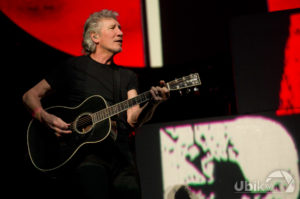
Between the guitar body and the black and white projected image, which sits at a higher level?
the guitar body

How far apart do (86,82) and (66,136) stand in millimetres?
378

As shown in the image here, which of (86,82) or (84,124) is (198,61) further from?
(84,124)

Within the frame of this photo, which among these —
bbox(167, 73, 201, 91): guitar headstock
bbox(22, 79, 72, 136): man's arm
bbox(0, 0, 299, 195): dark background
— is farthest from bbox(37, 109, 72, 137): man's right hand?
bbox(0, 0, 299, 195): dark background

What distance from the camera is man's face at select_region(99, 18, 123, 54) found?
2.10m

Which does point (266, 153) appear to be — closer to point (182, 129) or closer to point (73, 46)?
point (182, 129)

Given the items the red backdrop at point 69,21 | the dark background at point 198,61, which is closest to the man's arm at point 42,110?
the dark background at point 198,61

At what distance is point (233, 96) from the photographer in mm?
3178

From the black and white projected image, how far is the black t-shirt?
1353 millimetres

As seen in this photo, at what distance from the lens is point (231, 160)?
3.04 metres

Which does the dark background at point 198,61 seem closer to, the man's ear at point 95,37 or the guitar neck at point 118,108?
the man's ear at point 95,37

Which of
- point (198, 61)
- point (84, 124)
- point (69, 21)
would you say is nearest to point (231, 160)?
point (198, 61)

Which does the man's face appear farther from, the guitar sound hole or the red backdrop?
the red backdrop

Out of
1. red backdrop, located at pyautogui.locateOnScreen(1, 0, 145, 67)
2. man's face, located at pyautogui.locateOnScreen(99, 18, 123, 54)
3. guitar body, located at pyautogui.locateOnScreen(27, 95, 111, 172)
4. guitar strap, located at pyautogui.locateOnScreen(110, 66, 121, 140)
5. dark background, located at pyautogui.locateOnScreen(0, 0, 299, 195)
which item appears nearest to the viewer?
guitar body, located at pyautogui.locateOnScreen(27, 95, 111, 172)

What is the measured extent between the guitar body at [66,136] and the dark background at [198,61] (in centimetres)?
99
